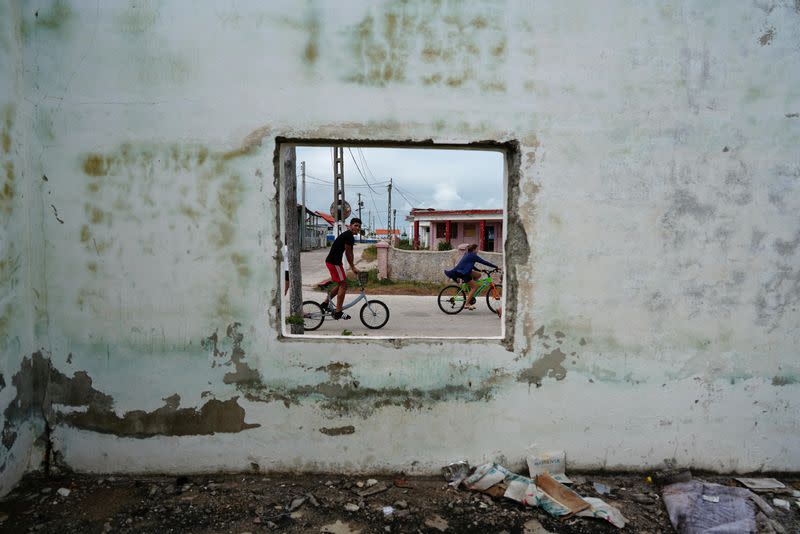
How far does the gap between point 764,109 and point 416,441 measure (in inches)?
122

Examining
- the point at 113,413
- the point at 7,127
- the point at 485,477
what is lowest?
the point at 485,477

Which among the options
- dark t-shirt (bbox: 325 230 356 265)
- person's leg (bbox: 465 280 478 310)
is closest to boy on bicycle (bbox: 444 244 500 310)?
person's leg (bbox: 465 280 478 310)

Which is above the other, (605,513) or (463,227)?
(463,227)

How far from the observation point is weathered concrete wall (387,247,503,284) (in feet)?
50.4

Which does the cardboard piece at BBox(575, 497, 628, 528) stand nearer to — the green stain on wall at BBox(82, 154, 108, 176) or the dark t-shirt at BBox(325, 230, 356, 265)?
the green stain on wall at BBox(82, 154, 108, 176)

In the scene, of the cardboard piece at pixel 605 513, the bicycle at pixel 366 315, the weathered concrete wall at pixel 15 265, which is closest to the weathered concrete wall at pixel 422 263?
the bicycle at pixel 366 315

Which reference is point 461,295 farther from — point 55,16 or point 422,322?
point 55,16

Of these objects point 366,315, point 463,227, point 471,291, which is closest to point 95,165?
point 366,315

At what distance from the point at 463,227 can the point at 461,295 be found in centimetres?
2166

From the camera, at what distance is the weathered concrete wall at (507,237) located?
9.76ft

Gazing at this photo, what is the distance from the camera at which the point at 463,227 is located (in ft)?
102

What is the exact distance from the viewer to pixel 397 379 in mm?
3158

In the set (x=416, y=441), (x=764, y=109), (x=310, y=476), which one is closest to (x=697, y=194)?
(x=764, y=109)

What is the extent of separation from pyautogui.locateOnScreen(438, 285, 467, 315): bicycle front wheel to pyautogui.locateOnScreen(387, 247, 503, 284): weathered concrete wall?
4836mm
